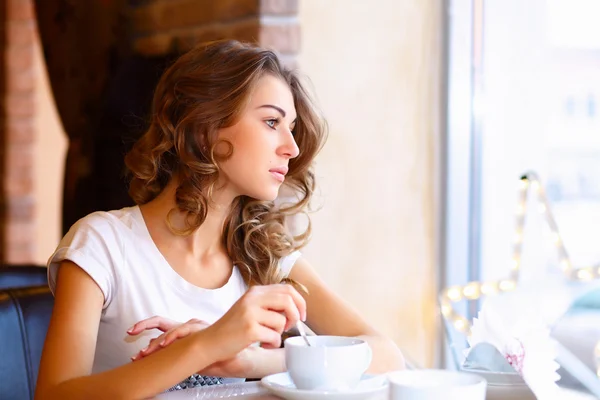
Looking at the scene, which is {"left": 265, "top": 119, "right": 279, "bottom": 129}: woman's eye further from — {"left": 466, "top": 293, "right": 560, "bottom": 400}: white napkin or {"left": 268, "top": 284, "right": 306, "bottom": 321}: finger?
{"left": 466, "top": 293, "right": 560, "bottom": 400}: white napkin

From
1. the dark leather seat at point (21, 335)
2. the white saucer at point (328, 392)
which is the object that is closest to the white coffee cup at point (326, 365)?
the white saucer at point (328, 392)

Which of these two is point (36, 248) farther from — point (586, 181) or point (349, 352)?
point (349, 352)

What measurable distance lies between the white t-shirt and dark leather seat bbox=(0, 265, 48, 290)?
0.44m

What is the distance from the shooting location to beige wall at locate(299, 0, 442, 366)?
7.98ft

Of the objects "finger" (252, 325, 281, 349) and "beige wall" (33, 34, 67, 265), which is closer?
"finger" (252, 325, 281, 349)

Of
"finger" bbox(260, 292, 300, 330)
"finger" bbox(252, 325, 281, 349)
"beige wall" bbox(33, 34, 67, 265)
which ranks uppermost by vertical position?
"finger" bbox(260, 292, 300, 330)

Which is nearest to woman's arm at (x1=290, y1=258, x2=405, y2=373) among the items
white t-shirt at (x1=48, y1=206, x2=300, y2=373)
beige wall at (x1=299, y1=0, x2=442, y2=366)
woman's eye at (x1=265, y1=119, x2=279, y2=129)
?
white t-shirt at (x1=48, y1=206, x2=300, y2=373)

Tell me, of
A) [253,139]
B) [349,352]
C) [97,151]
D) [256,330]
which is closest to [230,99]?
[253,139]

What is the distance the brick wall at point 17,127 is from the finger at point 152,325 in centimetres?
344

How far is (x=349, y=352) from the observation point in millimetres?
986

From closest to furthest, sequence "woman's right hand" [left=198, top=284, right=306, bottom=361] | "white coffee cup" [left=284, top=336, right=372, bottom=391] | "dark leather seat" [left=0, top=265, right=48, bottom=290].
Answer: "white coffee cup" [left=284, top=336, right=372, bottom=391], "woman's right hand" [left=198, top=284, right=306, bottom=361], "dark leather seat" [left=0, top=265, right=48, bottom=290]

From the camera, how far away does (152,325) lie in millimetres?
A: 1283

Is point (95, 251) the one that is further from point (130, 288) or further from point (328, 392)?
point (328, 392)

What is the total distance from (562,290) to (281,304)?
757 millimetres
